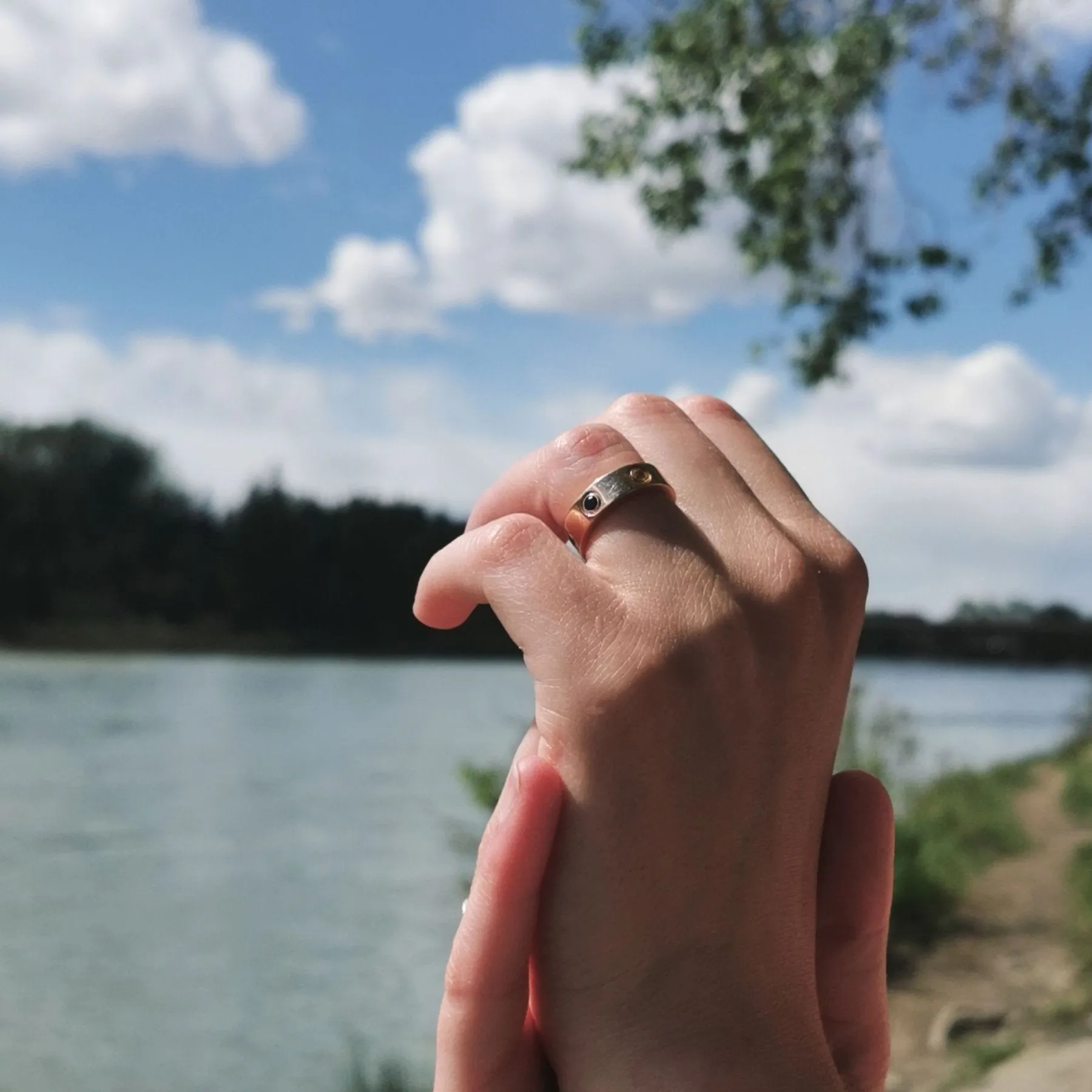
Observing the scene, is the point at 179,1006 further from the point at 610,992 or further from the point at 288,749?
the point at 610,992

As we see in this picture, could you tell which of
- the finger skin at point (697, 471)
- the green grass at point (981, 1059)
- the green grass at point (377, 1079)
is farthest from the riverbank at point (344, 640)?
the finger skin at point (697, 471)

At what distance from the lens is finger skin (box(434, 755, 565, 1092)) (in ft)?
1.73

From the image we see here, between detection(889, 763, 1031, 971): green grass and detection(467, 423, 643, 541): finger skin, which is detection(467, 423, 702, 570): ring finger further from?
detection(889, 763, 1031, 971): green grass

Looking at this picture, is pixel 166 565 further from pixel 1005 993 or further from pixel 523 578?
pixel 523 578

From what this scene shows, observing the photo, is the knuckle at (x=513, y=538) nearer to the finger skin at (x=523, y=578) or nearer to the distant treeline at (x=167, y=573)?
the finger skin at (x=523, y=578)

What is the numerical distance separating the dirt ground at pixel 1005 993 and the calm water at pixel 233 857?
2.18 feet

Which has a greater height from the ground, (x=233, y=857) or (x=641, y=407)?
(x=641, y=407)

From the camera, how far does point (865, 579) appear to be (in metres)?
0.63

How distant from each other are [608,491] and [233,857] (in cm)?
424

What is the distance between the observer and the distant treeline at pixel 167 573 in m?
5.78

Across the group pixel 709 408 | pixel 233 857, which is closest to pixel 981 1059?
pixel 233 857

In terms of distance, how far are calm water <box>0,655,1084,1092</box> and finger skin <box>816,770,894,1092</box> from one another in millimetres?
2654

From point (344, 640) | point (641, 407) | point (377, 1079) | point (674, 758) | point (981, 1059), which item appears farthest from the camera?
point (344, 640)

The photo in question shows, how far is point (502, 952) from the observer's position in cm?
54
